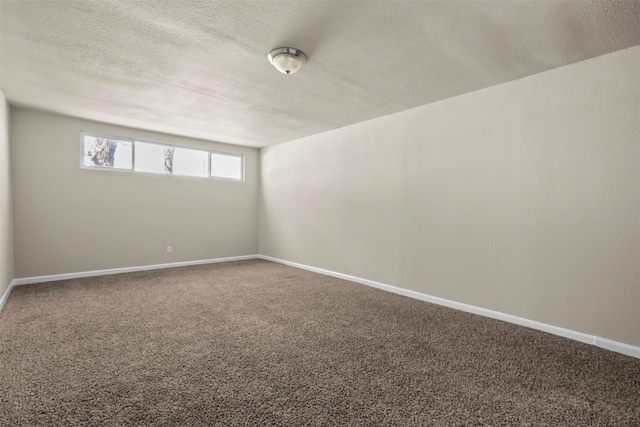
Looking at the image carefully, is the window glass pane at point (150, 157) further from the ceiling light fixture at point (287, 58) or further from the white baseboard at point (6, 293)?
the ceiling light fixture at point (287, 58)

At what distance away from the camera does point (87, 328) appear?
8.64 ft

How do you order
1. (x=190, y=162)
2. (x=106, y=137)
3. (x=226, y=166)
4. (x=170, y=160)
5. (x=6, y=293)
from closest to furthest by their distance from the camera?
1. (x=6, y=293)
2. (x=106, y=137)
3. (x=170, y=160)
4. (x=190, y=162)
5. (x=226, y=166)

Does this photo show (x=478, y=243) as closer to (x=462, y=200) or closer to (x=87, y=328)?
(x=462, y=200)

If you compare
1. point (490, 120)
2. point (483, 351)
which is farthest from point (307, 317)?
point (490, 120)

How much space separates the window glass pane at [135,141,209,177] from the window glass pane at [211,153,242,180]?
154 mm

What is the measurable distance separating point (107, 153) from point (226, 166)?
195cm

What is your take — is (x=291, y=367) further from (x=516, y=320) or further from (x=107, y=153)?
(x=107, y=153)

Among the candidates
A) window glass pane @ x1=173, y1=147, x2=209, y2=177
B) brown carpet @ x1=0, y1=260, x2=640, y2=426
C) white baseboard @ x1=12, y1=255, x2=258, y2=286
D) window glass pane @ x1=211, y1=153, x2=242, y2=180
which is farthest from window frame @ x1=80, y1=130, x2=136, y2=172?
brown carpet @ x1=0, y1=260, x2=640, y2=426

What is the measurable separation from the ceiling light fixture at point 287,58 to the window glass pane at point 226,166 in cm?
378

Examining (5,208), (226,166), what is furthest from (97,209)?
(226,166)

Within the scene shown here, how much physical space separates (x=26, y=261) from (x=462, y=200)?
5552 mm

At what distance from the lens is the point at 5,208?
3.46 metres

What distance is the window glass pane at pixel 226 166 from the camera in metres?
5.86

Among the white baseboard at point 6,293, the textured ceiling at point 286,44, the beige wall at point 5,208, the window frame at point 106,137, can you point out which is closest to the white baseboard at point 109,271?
the white baseboard at point 6,293
